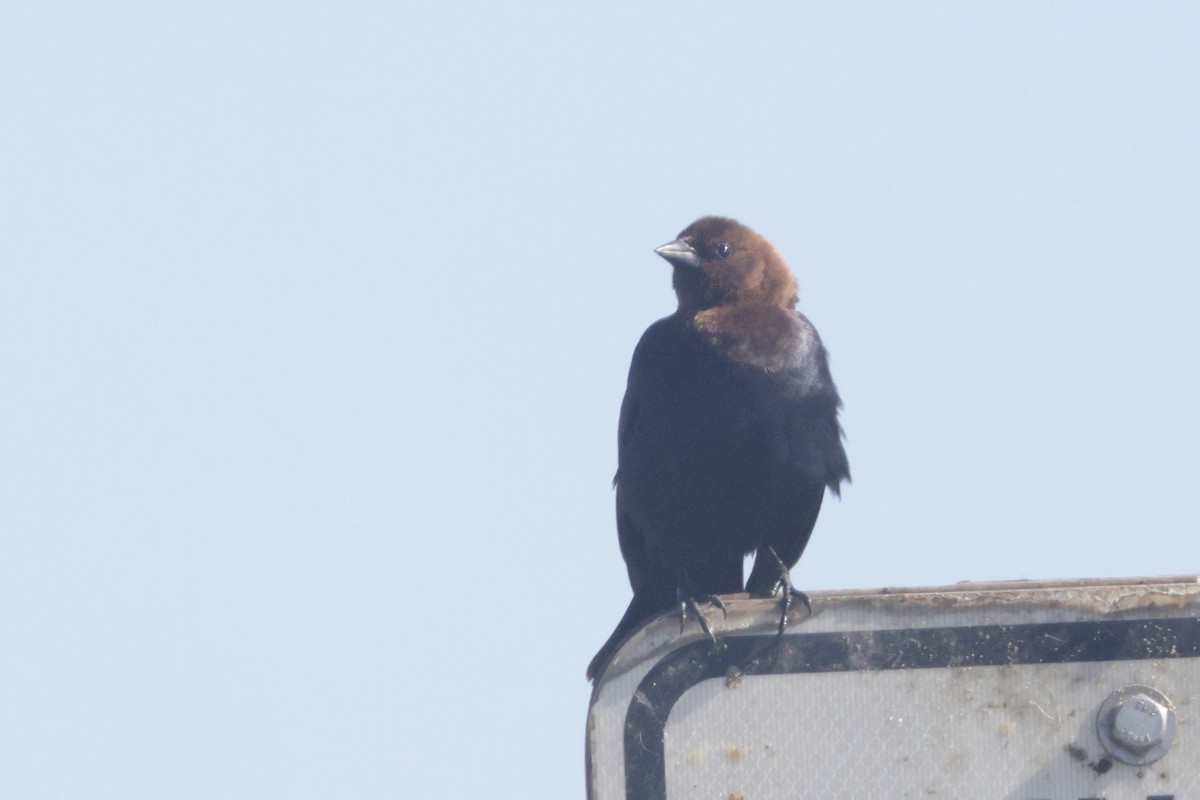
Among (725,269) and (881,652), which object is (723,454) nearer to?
(725,269)

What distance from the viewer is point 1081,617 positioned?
216 centimetres

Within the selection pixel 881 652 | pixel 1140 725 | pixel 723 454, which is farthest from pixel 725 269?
pixel 1140 725

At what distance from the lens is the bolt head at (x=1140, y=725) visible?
6.83 ft

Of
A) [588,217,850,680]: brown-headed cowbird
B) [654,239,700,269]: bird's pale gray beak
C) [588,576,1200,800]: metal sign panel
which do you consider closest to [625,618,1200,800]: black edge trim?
[588,576,1200,800]: metal sign panel

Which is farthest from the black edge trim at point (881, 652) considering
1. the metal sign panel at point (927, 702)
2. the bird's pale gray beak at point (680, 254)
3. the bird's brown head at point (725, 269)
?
the bird's pale gray beak at point (680, 254)

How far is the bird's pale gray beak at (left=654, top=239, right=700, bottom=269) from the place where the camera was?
5258 millimetres

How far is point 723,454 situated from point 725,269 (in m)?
Result: 0.87

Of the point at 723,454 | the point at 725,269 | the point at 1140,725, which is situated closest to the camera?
the point at 1140,725

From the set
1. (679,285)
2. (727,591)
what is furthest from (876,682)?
(679,285)

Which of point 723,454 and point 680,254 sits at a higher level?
point 680,254

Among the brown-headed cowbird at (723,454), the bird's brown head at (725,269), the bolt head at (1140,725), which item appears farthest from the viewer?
the bird's brown head at (725,269)

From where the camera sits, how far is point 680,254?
5.27m

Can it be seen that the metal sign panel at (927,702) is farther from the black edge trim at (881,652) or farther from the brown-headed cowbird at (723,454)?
the brown-headed cowbird at (723,454)

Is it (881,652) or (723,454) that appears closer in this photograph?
(881,652)
